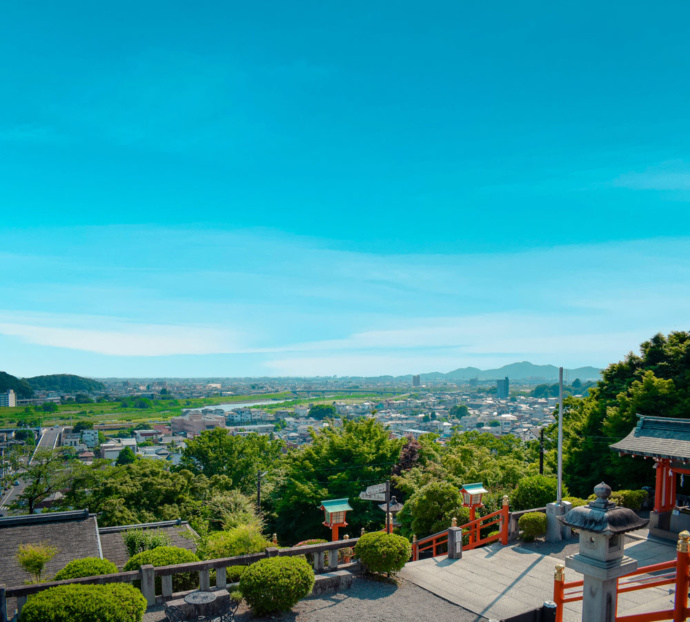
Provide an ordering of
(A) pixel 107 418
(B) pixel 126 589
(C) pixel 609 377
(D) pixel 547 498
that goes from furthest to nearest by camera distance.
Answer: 1. (A) pixel 107 418
2. (C) pixel 609 377
3. (D) pixel 547 498
4. (B) pixel 126 589

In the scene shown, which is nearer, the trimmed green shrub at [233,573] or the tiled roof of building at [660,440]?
the trimmed green shrub at [233,573]

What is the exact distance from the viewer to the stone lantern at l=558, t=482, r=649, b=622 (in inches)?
287

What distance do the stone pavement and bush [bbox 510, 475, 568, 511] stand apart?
1.73m

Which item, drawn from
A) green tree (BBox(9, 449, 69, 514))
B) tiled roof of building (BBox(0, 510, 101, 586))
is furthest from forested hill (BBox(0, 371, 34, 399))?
tiled roof of building (BBox(0, 510, 101, 586))

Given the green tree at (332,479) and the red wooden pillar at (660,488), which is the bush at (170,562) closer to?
the red wooden pillar at (660,488)

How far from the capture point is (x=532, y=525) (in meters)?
14.3

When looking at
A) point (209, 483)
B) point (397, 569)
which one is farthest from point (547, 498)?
point (209, 483)

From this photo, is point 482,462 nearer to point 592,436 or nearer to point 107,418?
point 592,436

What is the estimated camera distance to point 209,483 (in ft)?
109

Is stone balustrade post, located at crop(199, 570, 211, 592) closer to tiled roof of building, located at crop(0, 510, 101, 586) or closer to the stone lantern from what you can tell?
the stone lantern

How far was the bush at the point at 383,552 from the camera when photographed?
11219mm

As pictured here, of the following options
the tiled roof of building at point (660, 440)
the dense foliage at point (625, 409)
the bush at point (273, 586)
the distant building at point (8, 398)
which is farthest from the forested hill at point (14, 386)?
the tiled roof of building at point (660, 440)

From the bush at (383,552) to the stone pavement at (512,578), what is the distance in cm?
81

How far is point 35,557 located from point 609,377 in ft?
81.7
